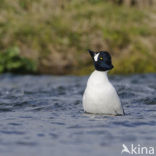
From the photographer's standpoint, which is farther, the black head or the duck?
the black head

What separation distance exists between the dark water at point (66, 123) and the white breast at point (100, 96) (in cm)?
14

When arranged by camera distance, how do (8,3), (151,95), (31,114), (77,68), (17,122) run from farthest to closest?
(8,3) → (77,68) → (151,95) → (31,114) → (17,122)

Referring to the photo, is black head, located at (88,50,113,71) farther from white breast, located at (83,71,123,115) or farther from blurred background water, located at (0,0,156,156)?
blurred background water, located at (0,0,156,156)

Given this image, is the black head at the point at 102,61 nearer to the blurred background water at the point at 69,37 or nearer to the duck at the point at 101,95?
the duck at the point at 101,95

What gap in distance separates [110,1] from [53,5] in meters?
3.01

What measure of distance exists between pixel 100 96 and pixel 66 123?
27.4 inches

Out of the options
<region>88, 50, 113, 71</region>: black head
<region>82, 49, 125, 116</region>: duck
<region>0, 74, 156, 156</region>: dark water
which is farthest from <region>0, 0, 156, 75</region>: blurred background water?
<region>82, 49, 125, 116</region>: duck

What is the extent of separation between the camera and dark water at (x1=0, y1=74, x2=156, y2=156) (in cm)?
671

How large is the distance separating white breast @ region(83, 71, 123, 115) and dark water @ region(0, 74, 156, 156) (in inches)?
5.5

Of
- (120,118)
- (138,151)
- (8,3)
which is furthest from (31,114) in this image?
(8,3)

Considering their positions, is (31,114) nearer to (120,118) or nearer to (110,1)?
(120,118)

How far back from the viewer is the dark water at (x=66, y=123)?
6.71 m

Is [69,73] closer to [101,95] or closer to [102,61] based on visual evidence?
[102,61]

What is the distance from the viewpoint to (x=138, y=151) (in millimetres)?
6570
